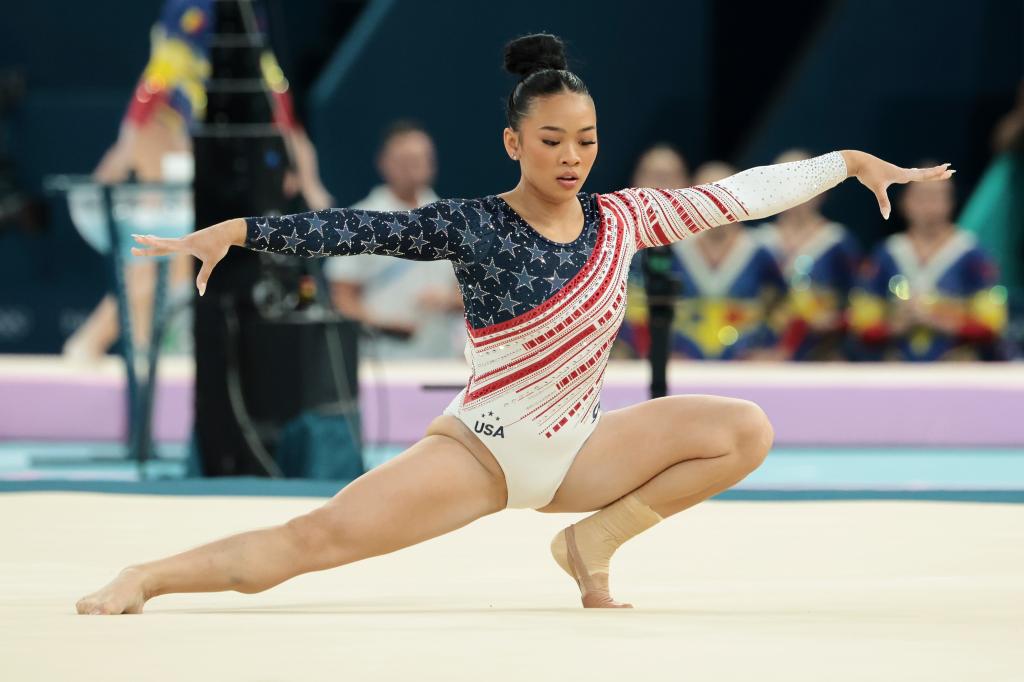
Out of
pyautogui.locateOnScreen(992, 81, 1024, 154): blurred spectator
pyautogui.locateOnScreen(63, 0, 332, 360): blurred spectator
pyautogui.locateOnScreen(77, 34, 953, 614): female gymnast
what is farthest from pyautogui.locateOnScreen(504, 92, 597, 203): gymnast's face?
pyautogui.locateOnScreen(992, 81, 1024, 154): blurred spectator

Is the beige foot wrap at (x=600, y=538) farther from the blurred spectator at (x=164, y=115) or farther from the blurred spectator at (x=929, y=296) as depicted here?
the blurred spectator at (x=929, y=296)

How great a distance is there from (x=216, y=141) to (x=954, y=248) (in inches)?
136

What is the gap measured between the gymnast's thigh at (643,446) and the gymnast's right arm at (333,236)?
1.38 feet

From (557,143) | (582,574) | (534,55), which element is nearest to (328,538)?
(582,574)

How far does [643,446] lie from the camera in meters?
3.30

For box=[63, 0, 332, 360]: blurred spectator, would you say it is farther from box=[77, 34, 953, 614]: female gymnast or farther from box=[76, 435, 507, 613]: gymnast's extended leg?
box=[76, 435, 507, 613]: gymnast's extended leg

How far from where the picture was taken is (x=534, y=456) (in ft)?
10.7

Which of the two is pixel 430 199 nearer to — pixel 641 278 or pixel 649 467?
pixel 641 278

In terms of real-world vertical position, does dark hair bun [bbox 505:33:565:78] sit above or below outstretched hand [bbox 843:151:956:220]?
above

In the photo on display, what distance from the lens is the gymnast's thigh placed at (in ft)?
10.7

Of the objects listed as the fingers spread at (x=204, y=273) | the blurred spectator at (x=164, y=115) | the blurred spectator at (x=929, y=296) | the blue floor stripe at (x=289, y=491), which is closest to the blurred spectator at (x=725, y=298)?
the blurred spectator at (x=929, y=296)

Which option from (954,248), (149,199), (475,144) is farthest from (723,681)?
(475,144)

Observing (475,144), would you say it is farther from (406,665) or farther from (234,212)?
(406,665)

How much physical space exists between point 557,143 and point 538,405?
1.47 feet
